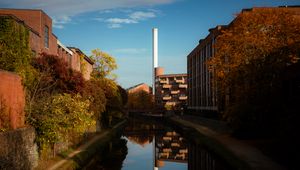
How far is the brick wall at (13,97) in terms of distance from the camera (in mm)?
20422

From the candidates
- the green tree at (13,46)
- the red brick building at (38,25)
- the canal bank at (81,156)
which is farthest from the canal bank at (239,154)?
the red brick building at (38,25)

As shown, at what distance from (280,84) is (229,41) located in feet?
31.4

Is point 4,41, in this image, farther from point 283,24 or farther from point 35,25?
point 283,24

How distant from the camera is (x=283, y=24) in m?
35.5

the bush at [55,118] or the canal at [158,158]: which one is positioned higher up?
the bush at [55,118]

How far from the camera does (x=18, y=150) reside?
67.0 ft

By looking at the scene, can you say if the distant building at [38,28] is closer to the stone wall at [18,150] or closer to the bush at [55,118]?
the bush at [55,118]

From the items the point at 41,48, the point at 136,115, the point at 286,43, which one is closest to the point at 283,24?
the point at 286,43

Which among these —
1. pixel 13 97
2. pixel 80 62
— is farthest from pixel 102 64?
pixel 13 97

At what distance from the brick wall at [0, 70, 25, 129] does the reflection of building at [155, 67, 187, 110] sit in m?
128

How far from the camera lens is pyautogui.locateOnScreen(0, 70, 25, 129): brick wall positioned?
20.4 meters

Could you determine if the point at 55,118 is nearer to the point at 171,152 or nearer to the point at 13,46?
the point at 13,46

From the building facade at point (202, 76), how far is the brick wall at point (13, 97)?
162ft

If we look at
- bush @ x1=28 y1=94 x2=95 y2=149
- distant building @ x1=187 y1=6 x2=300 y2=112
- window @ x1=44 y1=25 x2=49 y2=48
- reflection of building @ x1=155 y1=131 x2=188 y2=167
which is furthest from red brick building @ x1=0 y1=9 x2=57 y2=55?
distant building @ x1=187 y1=6 x2=300 y2=112
